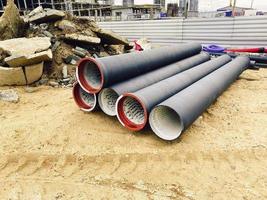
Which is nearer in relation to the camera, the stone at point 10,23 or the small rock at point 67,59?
the small rock at point 67,59

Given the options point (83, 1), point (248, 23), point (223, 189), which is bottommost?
point (223, 189)

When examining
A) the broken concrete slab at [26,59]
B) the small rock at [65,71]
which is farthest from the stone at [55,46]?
the broken concrete slab at [26,59]

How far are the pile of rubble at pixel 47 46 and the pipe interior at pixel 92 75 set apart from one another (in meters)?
1.71

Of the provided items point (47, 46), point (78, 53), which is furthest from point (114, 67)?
point (78, 53)

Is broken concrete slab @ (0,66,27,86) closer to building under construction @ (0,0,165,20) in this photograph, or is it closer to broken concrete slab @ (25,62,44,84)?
broken concrete slab @ (25,62,44,84)

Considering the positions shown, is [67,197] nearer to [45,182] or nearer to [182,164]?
[45,182]

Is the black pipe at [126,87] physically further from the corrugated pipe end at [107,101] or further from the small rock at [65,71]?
the small rock at [65,71]

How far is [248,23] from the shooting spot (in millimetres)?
7852

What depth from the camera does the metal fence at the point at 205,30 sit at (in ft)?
25.4

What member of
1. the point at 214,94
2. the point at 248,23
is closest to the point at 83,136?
the point at 214,94

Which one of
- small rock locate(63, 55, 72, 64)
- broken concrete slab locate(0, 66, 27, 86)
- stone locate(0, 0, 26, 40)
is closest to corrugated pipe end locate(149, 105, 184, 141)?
broken concrete slab locate(0, 66, 27, 86)

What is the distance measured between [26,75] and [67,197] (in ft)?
11.0

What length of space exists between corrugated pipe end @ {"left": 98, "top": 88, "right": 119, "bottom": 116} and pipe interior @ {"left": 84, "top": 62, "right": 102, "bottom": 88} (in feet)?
0.50

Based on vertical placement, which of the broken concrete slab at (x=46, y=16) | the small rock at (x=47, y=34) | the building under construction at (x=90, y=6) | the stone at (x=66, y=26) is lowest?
the small rock at (x=47, y=34)
